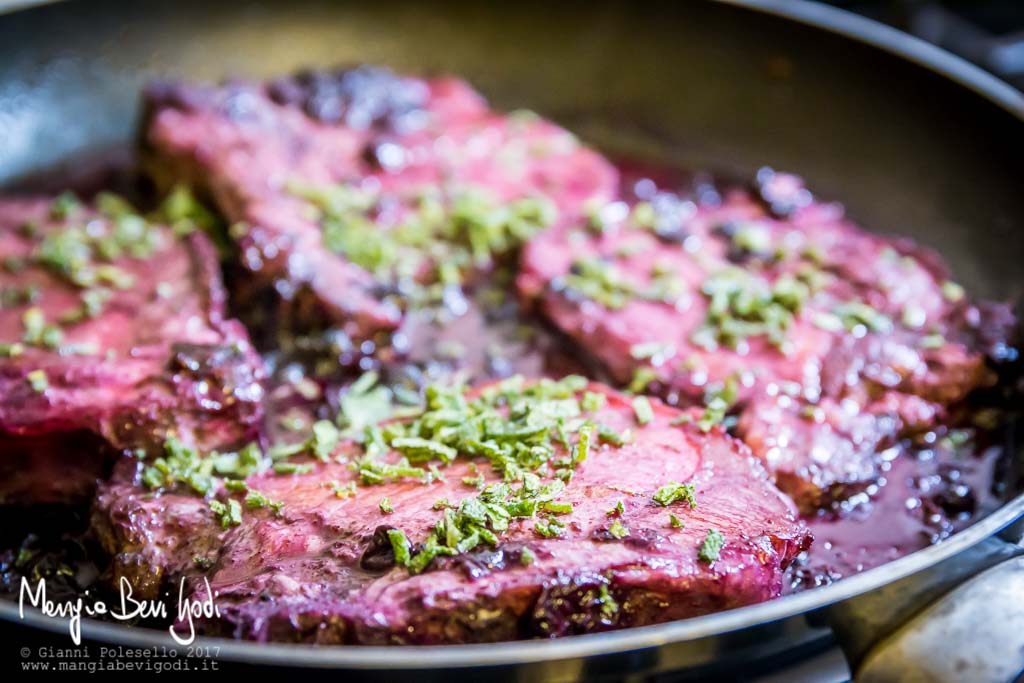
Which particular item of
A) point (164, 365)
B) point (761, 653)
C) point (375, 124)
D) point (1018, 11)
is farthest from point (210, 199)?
point (1018, 11)

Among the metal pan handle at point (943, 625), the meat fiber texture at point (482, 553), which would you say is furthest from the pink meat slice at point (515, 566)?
the metal pan handle at point (943, 625)

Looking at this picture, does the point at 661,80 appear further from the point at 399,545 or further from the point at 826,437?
the point at 399,545

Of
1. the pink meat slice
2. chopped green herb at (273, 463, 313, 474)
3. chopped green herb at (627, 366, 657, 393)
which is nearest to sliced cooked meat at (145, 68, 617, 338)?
chopped green herb at (273, 463, 313, 474)

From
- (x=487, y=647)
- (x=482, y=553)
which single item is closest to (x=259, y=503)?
(x=482, y=553)

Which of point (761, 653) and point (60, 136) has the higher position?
point (60, 136)

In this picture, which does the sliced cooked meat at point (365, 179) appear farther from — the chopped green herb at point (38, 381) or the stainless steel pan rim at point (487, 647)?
the stainless steel pan rim at point (487, 647)

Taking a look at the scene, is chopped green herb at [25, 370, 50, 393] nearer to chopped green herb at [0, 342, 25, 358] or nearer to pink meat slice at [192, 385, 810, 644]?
chopped green herb at [0, 342, 25, 358]

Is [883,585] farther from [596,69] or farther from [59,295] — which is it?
[596,69]
